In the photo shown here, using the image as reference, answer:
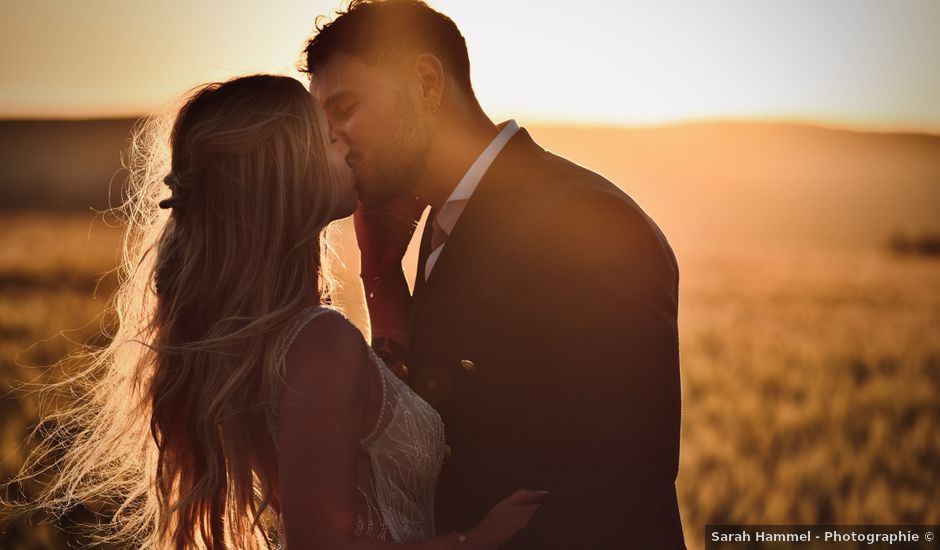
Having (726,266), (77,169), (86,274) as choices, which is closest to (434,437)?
(86,274)

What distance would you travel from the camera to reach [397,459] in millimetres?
2691

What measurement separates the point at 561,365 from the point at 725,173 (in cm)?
9551

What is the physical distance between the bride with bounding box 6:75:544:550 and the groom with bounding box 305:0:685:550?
0.13m

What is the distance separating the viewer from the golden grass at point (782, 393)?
7113 millimetres

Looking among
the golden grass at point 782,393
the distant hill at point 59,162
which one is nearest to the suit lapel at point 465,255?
the golden grass at point 782,393

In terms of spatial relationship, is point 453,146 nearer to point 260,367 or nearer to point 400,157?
point 400,157

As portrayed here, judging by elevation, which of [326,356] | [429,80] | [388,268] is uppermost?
[429,80]

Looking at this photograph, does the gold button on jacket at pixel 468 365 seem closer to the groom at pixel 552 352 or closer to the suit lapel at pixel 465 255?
the groom at pixel 552 352

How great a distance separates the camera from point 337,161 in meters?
2.70

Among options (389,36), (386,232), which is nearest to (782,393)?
(386,232)

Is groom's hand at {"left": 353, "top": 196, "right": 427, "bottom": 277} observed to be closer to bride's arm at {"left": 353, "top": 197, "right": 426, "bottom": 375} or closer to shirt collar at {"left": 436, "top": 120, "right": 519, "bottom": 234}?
bride's arm at {"left": 353, "top": 197, "right": 426, "bottom": 375}

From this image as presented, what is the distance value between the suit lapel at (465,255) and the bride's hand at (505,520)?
0.56 meters

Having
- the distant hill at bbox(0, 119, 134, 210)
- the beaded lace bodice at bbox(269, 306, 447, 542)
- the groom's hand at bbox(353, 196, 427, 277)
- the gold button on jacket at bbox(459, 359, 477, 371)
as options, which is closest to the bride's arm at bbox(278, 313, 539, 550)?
the beaded lace bodice at bbox(269, 306, 447, 542)

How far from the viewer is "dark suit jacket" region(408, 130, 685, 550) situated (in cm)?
269
